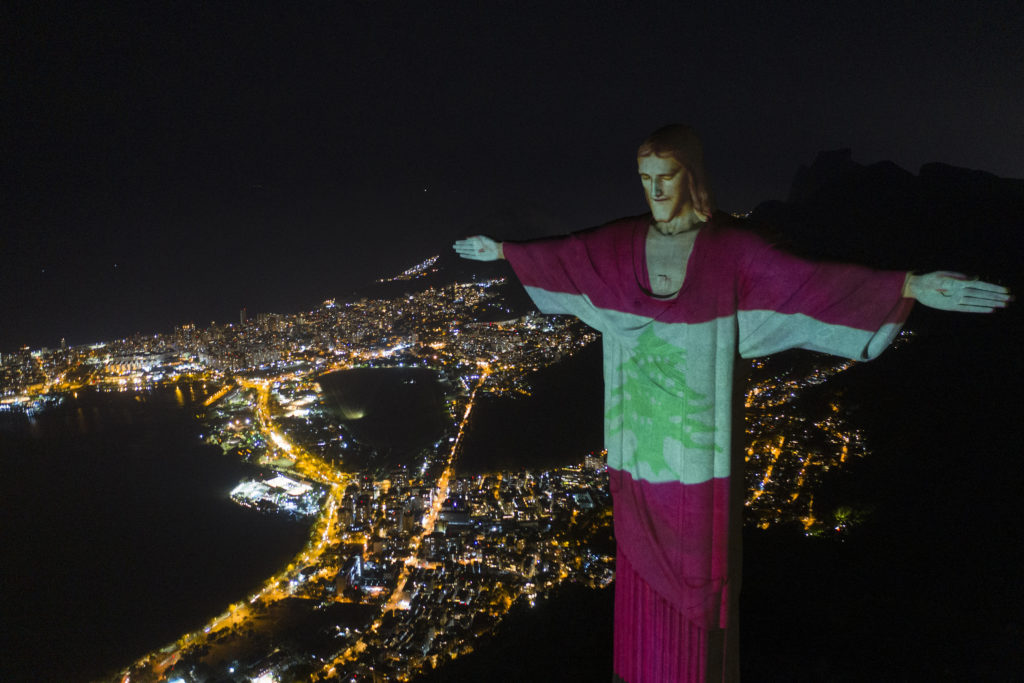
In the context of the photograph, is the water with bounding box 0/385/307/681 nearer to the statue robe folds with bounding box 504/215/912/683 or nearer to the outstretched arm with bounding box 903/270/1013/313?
the statue robe folds with bounding box 504/215/912/683

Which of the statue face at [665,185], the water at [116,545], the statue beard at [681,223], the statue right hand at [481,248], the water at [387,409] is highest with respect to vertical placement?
the statue face at [665,185]

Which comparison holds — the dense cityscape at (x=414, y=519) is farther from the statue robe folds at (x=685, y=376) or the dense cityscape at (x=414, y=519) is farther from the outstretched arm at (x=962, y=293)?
the outstretched arm at (x=962, y=293)

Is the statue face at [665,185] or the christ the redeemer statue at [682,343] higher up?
the statue face at [665,185]

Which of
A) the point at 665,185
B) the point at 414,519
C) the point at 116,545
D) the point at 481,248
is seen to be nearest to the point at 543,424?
the point at 414,519

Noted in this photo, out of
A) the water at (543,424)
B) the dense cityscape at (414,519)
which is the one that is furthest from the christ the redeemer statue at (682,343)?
the water at (543,424)

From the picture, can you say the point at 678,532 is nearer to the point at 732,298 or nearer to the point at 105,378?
the point at 732,298

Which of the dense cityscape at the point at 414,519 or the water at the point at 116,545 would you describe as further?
the water at the point at 116,545

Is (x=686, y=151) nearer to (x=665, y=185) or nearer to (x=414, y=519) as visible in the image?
(x=665, y=185)
